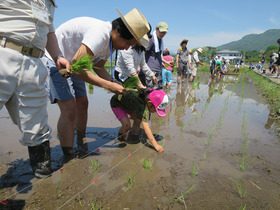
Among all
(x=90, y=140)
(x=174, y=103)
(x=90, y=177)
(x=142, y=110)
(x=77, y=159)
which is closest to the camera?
(x=90, y=177)

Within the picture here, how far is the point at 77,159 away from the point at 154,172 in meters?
0.88

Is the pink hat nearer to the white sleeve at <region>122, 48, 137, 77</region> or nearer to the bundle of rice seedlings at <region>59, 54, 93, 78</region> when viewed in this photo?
the white sleeve at <region>122, 48, 137, 77</region>

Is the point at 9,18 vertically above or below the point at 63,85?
above

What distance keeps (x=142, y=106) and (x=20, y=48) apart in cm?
152

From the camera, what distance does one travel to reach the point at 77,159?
214cm

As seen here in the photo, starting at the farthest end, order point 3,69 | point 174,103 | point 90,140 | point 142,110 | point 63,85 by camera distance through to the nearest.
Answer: point 174,103 < point 90,140 < point 142,110 < point 63,85 < point 3,69

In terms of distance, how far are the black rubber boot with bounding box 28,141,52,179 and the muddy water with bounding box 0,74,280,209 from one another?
90 millimetres

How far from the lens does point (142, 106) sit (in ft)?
8.16

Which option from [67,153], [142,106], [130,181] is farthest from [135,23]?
[67,153]

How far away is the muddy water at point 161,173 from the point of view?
150 cm

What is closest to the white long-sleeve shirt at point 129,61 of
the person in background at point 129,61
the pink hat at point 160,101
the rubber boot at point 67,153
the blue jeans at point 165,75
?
the person in background at point 129,61

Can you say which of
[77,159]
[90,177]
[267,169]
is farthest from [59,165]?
[267,169]

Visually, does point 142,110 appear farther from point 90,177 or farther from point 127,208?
point 127,208

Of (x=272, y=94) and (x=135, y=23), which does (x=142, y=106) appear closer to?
(x=135, y=23)
